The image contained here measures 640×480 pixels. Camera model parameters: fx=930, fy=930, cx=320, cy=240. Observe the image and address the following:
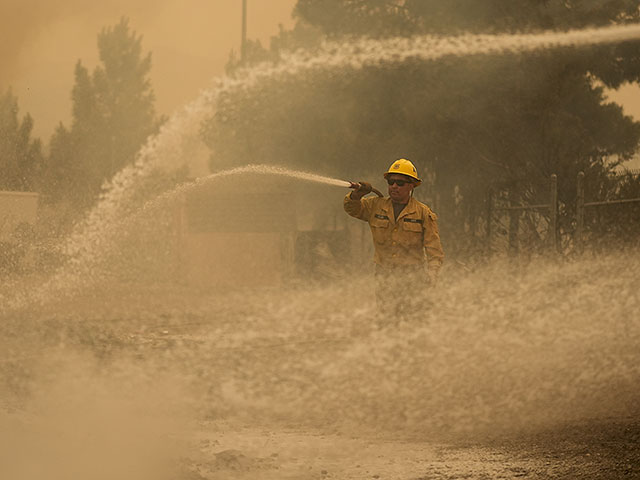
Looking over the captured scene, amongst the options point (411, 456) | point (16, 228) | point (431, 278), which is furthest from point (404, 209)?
point (16, 228)

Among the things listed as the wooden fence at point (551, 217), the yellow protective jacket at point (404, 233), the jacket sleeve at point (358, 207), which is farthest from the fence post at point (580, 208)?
the jacket sleeve at point (358, 207)

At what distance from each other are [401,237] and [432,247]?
0.26m

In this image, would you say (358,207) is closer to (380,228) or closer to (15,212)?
(380,228)

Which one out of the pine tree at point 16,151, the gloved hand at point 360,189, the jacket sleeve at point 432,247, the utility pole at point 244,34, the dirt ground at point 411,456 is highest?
the utility pole at point 244,34

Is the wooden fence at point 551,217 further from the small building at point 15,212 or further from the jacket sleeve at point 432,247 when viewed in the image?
the small building at point 15,212

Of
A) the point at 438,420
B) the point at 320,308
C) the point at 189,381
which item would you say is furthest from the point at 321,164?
the point at 438,420

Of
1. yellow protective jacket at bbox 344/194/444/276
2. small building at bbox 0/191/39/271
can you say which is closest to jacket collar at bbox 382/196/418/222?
yellow protective jacket at bbox 344/194/444/276

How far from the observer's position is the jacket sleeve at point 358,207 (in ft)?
24.6

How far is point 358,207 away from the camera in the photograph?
7543 mm

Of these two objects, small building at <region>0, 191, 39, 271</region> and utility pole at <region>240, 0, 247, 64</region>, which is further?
utility pole at <region>240, 0, 247, 64</region>

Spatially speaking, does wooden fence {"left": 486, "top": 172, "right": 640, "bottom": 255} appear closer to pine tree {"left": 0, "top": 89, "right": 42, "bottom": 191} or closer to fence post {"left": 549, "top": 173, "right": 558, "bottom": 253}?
fence post {"left": 549, "top": 173, "right": 558, "bottom": 253}

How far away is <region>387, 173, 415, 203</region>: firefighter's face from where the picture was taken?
7312 mm

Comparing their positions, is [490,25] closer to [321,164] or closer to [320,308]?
[321,164]

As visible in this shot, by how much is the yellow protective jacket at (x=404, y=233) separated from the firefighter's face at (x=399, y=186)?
0.31 ft
